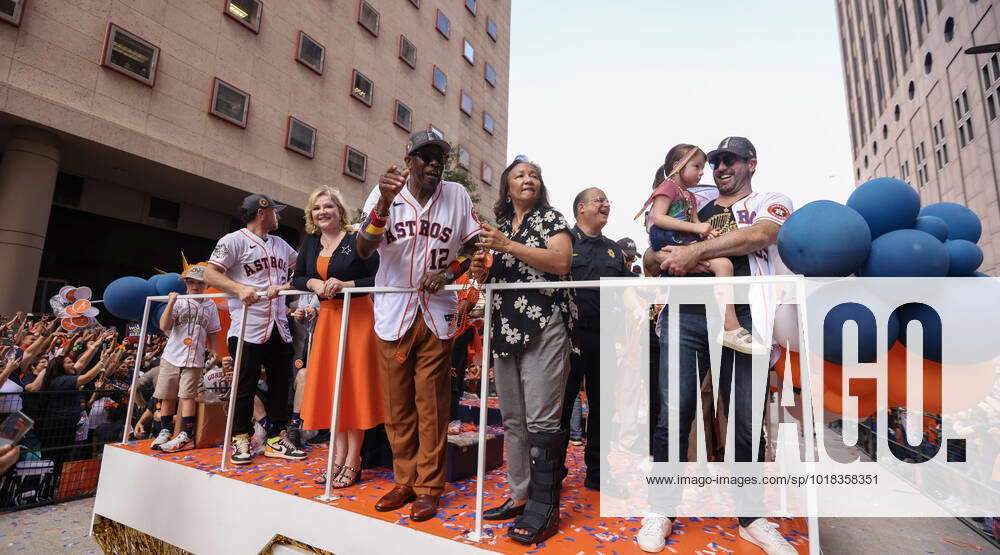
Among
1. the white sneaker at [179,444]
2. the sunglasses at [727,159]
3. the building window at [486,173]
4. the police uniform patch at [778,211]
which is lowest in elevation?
the white sneaker at [179,444]

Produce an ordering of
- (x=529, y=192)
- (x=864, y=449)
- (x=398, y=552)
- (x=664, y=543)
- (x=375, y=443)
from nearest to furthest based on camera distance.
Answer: (x=664, y=543), (x=398, y=552), (x=529, y=192), (x=375, y=443), (x=864, y=449)

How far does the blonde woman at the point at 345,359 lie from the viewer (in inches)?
111

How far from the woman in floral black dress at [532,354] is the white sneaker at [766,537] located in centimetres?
78

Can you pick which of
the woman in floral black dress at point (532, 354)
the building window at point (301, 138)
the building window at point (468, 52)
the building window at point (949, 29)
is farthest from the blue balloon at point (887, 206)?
the building window at point (949, 29)

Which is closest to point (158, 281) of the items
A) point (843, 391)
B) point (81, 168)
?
point (843, 391)

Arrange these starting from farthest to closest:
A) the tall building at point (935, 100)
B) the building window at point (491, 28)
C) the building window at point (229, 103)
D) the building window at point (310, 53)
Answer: the building window at point (491, 28) → the tall building at point (935, 100) → the building window at point (310, 53) → the building window at point (229, 103)

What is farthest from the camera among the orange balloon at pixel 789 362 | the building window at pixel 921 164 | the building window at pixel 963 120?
the building window at pixel 921 164

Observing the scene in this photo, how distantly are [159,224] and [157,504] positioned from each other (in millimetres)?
11310

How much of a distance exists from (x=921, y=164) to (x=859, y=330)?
29995 millimetres

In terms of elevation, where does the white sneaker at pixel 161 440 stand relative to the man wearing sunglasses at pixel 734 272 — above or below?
below

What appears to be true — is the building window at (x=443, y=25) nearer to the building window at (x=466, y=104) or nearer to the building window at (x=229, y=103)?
the building window at (x=466, y=104)

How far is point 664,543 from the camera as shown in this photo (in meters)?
1.85

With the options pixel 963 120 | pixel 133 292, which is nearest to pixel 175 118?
pixel 133 292

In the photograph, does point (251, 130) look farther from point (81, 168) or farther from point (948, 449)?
point (948, 449)
